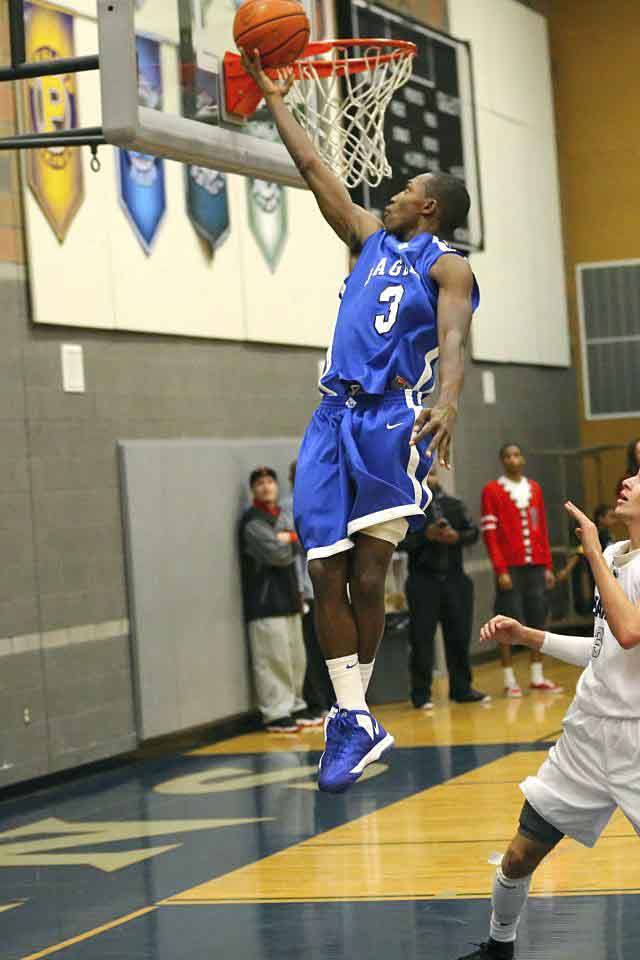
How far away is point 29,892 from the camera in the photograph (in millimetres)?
7195

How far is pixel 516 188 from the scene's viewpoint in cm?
1659

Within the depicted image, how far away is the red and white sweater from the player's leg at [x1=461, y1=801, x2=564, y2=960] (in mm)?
7693

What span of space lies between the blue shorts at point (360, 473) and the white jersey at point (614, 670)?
604mm

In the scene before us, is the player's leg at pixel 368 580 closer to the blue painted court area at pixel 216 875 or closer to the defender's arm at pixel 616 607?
the defender's arm at pixel 616 607

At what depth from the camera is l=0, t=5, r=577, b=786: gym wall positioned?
31.9ft

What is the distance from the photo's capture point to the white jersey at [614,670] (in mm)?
4750

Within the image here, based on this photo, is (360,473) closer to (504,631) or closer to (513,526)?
(504,631)

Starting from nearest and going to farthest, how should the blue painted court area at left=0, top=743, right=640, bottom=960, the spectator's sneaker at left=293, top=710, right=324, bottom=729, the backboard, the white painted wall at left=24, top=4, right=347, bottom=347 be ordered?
the backboard < the blue painted court area at left=0, top=743, right=640, bottom=960 < the white painted wall at left=24, top=4, right=347, bottom=347 < the spectator's sneaker at left=293, top=710, right=324, bottom=729

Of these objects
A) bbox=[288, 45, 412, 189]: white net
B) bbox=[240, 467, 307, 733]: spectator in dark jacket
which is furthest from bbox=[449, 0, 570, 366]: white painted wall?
bbox=[288, 45, 412, 189]: white net

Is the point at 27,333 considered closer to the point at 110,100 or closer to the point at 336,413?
the point at 110,100

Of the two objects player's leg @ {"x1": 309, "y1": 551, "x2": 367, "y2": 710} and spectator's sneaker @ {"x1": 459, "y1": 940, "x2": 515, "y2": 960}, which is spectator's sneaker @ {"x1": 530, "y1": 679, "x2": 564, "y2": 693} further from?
player's leg @ {"x1": 309, "y1": 551, "x2": 367, "y2": 710}

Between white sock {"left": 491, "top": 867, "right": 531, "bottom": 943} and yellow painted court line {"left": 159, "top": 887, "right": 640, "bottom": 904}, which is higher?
white sock {"left": 491, "top": 867, "right": 531, "bottom": 943}

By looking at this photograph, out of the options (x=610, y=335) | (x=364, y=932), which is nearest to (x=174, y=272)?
(x=364, y=932)

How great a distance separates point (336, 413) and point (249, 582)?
679 centimetres
